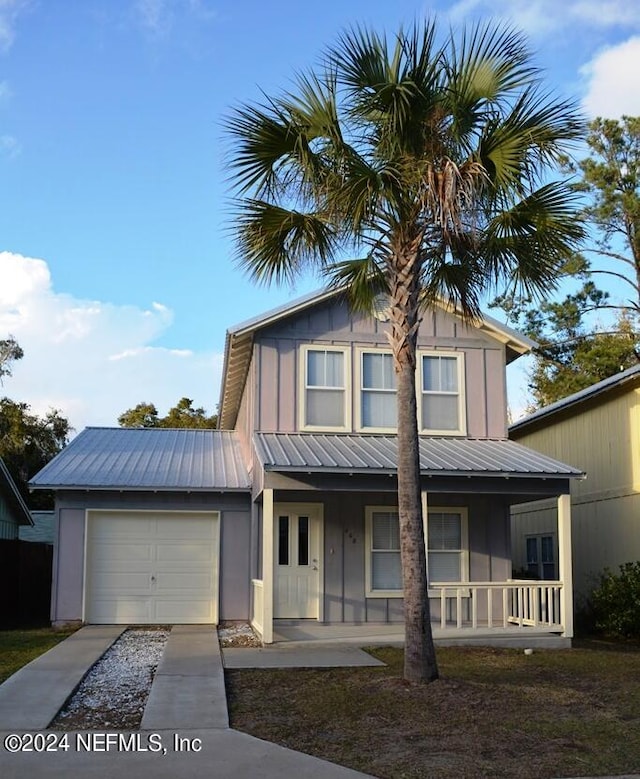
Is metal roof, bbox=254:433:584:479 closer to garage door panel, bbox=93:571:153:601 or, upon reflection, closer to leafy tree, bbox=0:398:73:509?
garage door panel, bbox=93:571:153:601

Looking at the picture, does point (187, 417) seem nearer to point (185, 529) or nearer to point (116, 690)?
point (185, 529)

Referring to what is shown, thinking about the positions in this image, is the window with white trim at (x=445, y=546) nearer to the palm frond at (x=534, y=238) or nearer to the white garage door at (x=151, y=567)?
the white garage door at (x=151, y=567)

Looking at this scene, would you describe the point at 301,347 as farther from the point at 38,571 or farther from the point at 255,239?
the point at 38,571

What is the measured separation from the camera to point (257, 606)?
15.5m

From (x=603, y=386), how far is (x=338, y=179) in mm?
9605

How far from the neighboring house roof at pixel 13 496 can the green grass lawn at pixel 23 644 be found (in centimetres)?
490

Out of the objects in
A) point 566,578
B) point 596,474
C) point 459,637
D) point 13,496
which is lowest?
point 459,637

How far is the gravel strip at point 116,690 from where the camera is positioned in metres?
8.80

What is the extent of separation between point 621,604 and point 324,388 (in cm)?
675

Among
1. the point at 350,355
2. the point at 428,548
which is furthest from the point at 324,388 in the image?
the point at 428,548

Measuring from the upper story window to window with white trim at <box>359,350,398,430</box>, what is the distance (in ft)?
1.16

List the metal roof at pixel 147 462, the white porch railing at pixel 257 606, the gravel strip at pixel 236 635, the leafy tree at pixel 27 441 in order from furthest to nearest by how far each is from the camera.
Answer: the leafy tree at pixel 27 441 < the metal roof at pixel 147 462 < the white porch railing at pixel 257 606 < the gravel strip at pixel 236 635

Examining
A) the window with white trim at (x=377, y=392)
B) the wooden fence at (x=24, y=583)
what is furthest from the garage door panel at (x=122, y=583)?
the window with white trim at (x=377, y=392)

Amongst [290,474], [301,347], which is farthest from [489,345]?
[290,474]
